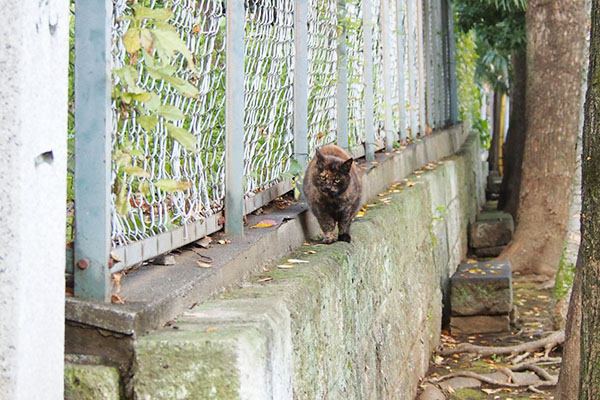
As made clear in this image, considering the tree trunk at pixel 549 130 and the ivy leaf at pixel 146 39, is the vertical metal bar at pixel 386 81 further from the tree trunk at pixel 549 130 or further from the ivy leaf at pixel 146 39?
the ivy leaf at pixel 146 39

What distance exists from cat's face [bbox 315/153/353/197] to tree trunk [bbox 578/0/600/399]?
1.77m

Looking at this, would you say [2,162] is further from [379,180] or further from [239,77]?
[379,180]

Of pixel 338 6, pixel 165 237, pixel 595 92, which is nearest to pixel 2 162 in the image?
pixel 165 237

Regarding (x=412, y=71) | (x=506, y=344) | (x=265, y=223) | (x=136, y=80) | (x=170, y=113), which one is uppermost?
(x=412, y=71)

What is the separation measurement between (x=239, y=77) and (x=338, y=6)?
300 centimetres

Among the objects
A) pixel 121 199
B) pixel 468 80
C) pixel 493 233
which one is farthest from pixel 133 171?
pixel 468 80

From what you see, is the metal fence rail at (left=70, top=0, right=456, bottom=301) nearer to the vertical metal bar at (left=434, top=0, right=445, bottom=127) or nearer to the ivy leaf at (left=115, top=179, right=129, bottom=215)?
the ivy leaf at (left=115, top=179, right=129, bottom=215)

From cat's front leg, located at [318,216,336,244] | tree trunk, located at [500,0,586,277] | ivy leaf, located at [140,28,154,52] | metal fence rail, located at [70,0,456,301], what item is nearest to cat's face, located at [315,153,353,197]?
cat's front leg, located at [318,216,336,244]

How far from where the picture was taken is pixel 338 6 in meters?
7.25

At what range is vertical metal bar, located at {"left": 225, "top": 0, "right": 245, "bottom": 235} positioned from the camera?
14.5 ft

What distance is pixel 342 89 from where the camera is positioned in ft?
23.5

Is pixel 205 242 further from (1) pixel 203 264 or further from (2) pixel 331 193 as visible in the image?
(2) pixel 331 193

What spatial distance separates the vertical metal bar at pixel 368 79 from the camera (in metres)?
7.89

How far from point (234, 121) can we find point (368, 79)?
3703 millimetres
